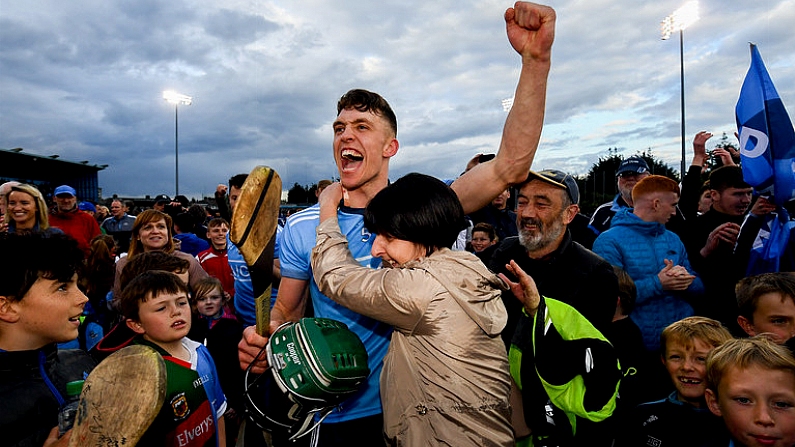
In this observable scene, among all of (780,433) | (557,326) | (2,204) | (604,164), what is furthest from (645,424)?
(604,164)

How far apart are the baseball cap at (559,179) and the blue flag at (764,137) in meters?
1.45

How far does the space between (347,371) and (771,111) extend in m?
3.84

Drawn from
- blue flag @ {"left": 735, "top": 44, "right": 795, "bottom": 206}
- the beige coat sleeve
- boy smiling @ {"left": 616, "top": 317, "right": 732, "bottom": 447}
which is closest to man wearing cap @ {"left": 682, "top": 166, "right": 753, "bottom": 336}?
blue flag @ {"left": 735, "top": 44, "right": 795, "bottom": 206}

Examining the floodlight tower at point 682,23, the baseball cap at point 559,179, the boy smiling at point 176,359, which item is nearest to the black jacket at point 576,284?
the baseball cap at point 559,179

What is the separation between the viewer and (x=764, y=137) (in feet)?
12.2

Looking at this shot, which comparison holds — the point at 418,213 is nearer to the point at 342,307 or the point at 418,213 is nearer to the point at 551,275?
the point at 342,307

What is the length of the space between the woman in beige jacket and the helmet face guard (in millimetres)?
136

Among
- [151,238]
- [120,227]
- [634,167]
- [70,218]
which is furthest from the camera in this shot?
[120,227]

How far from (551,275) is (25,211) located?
553 cm

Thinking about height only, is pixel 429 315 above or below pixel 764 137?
below

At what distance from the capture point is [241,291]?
4160mm

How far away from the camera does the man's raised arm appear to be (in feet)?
6.54

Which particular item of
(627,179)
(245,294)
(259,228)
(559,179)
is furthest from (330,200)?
(627,179)

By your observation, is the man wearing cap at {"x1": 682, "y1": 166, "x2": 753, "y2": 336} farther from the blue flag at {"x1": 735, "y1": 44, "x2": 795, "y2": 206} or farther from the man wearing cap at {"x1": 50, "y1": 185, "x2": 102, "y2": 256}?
the man wearing cap at {"x1": 50, "y1": 185, "x2": 102, "y2": 256}
